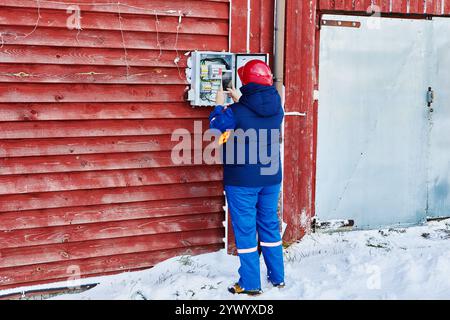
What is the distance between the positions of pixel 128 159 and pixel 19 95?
1171 millimetres

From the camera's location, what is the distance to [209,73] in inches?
241

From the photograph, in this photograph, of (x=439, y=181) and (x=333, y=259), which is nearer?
(x=333, y=259)

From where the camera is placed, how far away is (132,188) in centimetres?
605

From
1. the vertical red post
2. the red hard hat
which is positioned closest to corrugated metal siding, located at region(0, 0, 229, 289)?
the vertical red post

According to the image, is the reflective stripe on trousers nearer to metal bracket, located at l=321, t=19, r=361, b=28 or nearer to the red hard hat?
the red hard hat

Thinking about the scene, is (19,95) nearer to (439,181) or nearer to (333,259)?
(333,259)

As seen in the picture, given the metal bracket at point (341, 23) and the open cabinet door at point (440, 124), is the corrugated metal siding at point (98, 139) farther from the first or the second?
the open cabinet door at point (440, 124)

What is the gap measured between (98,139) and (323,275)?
99.2 inches

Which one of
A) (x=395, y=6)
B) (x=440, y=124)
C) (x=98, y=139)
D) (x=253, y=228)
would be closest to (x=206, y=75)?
(x=98, y=139)

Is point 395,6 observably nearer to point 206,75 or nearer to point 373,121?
point 373,121
